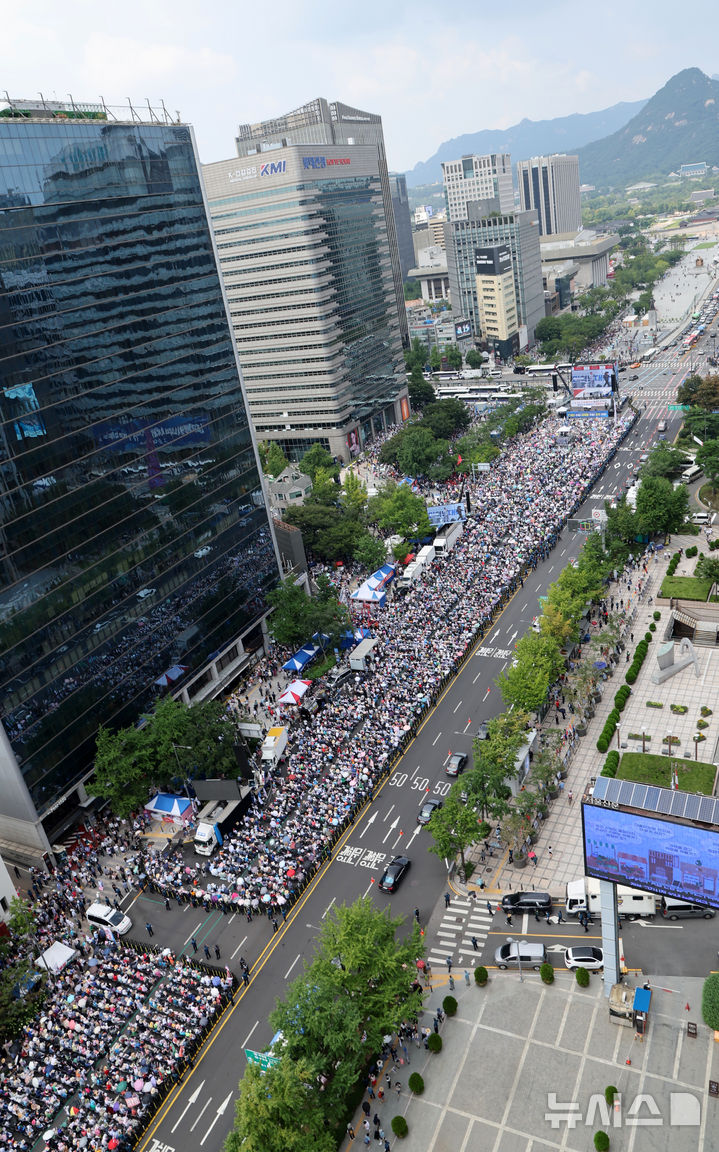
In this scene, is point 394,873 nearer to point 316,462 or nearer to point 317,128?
point 316,462

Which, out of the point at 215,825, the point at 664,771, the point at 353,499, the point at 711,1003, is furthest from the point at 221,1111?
the point at 353,499

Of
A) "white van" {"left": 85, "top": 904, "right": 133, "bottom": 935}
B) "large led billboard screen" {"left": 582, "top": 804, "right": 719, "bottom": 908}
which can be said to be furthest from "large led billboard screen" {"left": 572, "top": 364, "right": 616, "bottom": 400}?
"white van" {"left": 85, "top": 904, "right": 133, "bottom": 935}

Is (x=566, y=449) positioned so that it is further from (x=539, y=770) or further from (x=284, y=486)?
(x=539, y=770)

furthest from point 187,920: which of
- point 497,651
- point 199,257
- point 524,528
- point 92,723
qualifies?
point 524,528

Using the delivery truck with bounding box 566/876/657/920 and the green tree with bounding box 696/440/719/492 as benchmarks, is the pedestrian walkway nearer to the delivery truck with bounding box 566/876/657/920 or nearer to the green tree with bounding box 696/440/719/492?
the delivery truck with bounding box 566/876/657/920

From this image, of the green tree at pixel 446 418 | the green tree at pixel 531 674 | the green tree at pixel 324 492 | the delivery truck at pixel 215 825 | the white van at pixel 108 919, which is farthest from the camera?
the green tree at pixel 446 418

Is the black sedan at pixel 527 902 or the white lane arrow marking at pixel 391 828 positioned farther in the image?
the white lane arrow marking at pixel 391 828

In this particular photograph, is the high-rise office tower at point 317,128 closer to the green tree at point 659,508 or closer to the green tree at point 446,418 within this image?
the green tree at point 446,418

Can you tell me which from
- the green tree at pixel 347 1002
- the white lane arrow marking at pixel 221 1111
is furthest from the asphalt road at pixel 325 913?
the green tree at pixel 347 1002
